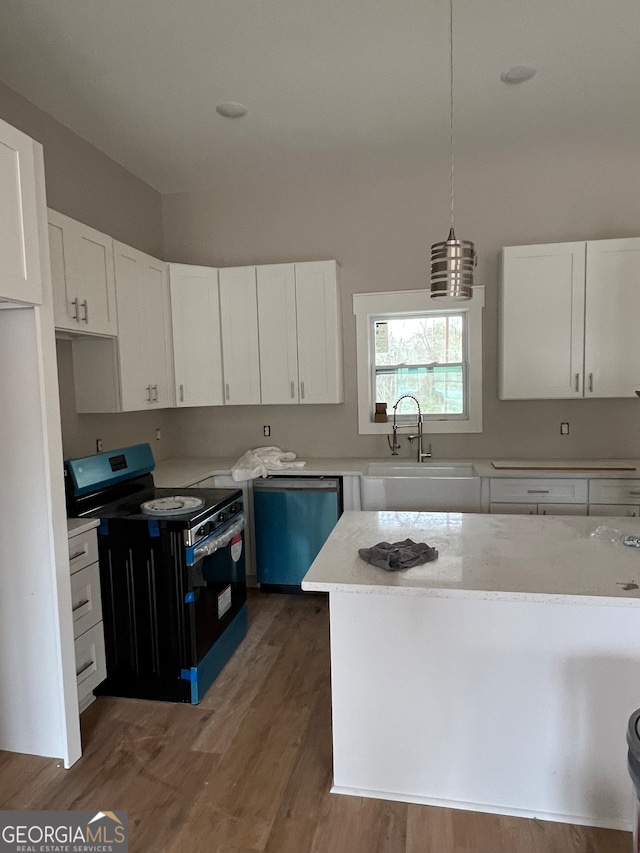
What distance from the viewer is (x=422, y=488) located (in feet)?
11.8

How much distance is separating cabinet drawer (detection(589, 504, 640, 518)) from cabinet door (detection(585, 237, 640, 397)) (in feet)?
2.42

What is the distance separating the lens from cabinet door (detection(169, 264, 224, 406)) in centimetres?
386

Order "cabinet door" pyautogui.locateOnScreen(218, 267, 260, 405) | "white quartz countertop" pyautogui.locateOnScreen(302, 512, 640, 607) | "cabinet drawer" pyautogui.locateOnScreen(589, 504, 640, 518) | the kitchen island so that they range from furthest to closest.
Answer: "cabinet door" pyautogui.locateOnScreen(218, 267, 260, 405), "cabinet drawer" pyautogui.locateOnScreen(589, 504, 640, 518), the kitchen island, "white quartz countertop" pyautogui.locateOnScreen(302, 512, 640, 607)

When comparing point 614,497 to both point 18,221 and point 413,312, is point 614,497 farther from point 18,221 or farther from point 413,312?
point 18,221

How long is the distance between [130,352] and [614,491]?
3.11 metres

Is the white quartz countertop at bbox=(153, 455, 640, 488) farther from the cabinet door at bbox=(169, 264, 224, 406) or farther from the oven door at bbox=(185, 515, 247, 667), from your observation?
the oven door at bbox=(185, 515, 247, 667)

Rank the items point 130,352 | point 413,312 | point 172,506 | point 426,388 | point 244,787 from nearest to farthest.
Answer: point 244,787 → point 172,506 → point 130,352 → point 413,312 → point 426,388

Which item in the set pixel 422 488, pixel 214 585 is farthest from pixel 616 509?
pixel 214 585

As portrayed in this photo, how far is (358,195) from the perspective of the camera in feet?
13.3

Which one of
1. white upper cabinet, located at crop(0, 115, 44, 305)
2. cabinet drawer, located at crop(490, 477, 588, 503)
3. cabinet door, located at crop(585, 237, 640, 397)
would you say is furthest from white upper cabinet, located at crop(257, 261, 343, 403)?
white upper cabinet, located at crop(0, 115, 44, 305)

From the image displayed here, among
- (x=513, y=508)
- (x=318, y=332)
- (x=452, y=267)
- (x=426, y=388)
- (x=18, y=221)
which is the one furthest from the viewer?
(x=426, y=388)

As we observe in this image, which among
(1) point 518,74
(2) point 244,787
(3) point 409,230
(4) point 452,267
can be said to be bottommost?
(2) point 244,787

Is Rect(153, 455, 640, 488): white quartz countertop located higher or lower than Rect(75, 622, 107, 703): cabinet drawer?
higher

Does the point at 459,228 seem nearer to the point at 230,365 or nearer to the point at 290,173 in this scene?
the point at 290,173
